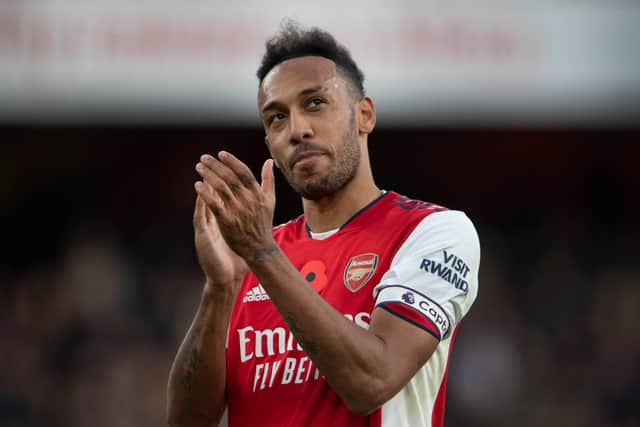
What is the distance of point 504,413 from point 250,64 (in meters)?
4.16

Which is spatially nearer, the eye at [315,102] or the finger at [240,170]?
the finger at [240,170]

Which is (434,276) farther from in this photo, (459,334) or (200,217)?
(459,334)

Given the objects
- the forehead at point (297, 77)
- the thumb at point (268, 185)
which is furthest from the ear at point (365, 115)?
the thumb at point (268, 185)

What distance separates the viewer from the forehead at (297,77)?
11.0ft

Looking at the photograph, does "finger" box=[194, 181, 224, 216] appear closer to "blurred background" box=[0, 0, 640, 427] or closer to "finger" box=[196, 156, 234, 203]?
"finger" box=[196, 156, 234, 203]

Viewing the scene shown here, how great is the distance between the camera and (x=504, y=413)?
906cm

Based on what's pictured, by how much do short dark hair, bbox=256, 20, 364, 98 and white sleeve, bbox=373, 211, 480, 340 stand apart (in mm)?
716

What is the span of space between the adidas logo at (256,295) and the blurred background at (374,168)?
500 cm

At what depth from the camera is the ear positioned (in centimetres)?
348

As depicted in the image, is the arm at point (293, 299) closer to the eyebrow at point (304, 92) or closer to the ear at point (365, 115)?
the eyebrow at point (304, 92)

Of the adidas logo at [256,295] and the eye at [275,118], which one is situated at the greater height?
the eye at [275,118]

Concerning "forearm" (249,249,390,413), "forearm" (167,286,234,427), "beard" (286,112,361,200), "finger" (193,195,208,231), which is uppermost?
"beard" (286,112,361,200)

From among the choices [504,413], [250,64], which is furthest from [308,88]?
[504,413]

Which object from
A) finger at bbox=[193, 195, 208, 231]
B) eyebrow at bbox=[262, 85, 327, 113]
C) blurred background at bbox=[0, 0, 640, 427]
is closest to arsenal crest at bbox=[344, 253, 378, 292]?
finger at bbox=[193, 195, 208, 231]
